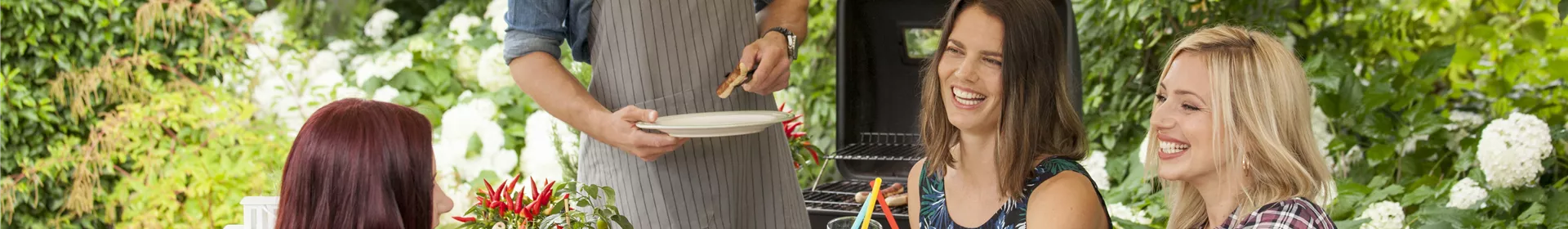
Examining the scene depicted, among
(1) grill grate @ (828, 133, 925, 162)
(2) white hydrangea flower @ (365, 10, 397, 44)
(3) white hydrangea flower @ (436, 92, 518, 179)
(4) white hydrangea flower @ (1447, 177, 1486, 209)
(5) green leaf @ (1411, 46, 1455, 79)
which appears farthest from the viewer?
(2) white hydrangea flower @ (365, 10, 397, 44)

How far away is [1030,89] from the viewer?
1.85 metres

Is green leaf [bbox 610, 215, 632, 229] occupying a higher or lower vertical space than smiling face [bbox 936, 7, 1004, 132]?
lower

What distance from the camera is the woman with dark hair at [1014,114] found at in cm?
184

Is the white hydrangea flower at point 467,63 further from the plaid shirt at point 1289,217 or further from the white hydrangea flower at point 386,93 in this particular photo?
the plaid shirt at point 1289,217

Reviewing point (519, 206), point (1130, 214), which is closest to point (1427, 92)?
point (1130, 214)

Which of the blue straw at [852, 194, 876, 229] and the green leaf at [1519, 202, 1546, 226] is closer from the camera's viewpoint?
the blue straw at [852, 194, 876, 229]

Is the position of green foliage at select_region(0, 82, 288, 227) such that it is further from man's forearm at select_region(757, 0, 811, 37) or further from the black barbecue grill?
man's forearm at select_region(757, 0, 811, 37)

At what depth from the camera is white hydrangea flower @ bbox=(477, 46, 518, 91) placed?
4.84 meters

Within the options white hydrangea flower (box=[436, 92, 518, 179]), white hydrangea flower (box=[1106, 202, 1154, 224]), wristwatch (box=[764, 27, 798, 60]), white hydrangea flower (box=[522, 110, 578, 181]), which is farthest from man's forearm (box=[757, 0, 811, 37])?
white hydrangea flower (box=[436, 92, 518, 179])

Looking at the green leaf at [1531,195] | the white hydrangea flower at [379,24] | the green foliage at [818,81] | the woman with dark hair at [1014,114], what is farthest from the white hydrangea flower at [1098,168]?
the white hydrangea flower at [379,24]

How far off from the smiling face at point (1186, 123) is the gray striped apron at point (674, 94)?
30.5 inches

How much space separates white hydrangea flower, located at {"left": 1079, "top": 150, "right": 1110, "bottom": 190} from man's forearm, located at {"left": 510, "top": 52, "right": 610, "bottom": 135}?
2150 mm

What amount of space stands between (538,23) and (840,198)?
1.13 metres

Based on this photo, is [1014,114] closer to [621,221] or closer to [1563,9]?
[621,221]
